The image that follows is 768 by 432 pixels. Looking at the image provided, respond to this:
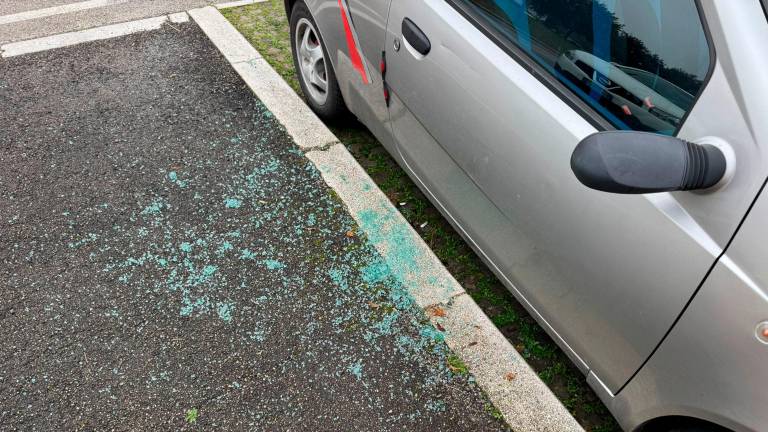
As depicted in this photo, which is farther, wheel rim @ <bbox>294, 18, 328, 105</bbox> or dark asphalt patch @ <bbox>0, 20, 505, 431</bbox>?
wheel rim @ <bbox>294, 18, 328, 105</bbox>

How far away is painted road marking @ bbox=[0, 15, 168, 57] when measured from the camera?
4.85m

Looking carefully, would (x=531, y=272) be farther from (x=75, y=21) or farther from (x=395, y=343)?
(x=75, y=21)

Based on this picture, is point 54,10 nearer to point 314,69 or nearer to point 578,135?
point 314,69

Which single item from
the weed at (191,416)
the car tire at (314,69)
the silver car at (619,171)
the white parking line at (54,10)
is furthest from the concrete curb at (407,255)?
the weed at (191,416)

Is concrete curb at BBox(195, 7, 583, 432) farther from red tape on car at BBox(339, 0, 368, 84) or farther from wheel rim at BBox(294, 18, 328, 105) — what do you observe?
red tape on car at BBox(339, 0, 368, 84)

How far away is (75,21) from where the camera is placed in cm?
521

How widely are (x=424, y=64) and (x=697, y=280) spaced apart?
131 centimetres

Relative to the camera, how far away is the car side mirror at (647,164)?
1608 millimetres

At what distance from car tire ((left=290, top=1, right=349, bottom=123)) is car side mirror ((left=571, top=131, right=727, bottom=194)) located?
225 centimetres

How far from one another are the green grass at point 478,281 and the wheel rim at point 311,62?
10.0 inches

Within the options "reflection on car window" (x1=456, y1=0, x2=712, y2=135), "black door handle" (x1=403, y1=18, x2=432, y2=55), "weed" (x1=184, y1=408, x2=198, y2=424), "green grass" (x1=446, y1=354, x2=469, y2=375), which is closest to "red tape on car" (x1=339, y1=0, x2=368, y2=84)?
"black door handle" (x1=403, y1=18, x2=432, y2=55)

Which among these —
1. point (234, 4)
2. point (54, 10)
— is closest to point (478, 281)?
point (234, 4)

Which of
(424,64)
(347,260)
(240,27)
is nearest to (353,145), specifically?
(347,260)

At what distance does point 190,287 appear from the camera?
3.04 meters
